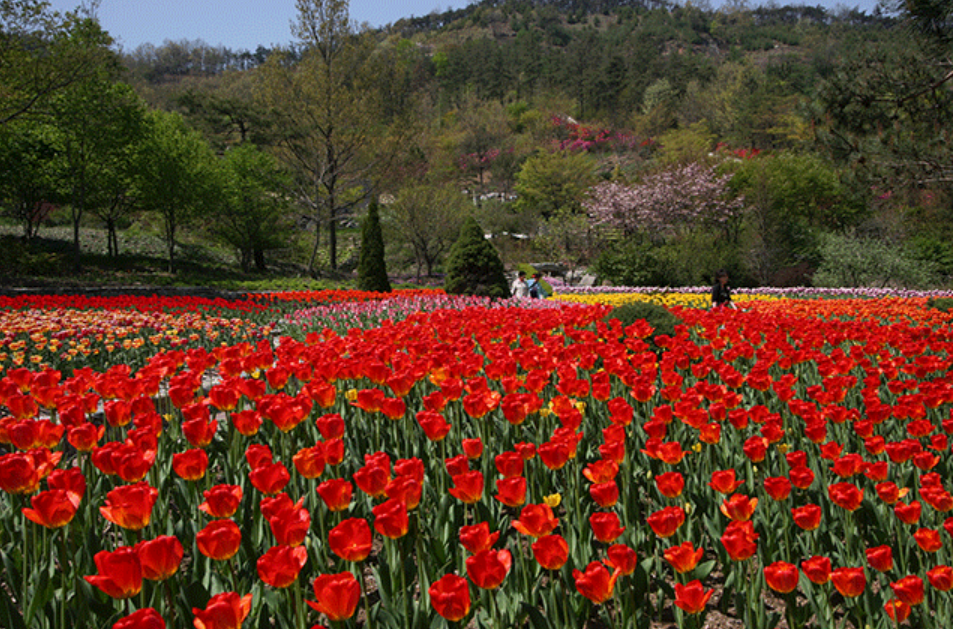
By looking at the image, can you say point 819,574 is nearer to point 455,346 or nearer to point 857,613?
point 857,613

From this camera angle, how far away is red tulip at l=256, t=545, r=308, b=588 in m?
1.36

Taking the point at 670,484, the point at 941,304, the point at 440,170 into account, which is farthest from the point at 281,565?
the point at 440,170

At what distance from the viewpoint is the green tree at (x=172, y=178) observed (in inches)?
934

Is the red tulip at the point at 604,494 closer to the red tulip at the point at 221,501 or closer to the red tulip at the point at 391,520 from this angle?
the red tulip at the point at 391,520

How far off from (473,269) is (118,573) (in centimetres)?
1367

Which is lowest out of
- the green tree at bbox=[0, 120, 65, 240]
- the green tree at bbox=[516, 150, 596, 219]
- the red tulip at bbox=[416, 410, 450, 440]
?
the red tulip at bbox=[416, 410, 450, 440]

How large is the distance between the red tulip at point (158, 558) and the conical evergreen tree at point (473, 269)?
13.3m

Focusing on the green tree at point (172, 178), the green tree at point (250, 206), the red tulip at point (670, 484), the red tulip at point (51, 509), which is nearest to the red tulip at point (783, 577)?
the red tulip at point (670, 484)

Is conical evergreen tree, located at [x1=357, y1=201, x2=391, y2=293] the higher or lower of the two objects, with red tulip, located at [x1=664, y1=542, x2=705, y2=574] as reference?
higher

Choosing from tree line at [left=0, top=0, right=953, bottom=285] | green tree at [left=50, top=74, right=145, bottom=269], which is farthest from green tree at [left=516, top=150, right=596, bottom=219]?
green tree at [left=50, top=74, right=145, bottom=269]

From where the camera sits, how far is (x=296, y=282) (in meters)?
23.3

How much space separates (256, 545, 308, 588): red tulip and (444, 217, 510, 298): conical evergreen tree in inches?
525

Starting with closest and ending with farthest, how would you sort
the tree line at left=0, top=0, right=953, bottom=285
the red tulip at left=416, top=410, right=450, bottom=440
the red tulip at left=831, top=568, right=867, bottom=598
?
the red tulip at left=831, top=568, right=867, bottom=598 → the red tulip at left=416, top=410, right=450, bottom=440 → the tree line at left=0, top=0, right=953, bottom=285

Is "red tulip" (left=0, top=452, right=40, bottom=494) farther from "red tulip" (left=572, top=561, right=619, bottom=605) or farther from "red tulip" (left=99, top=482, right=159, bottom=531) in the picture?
"red tulip" (left=572, top=561, right=619, bottom=605)
